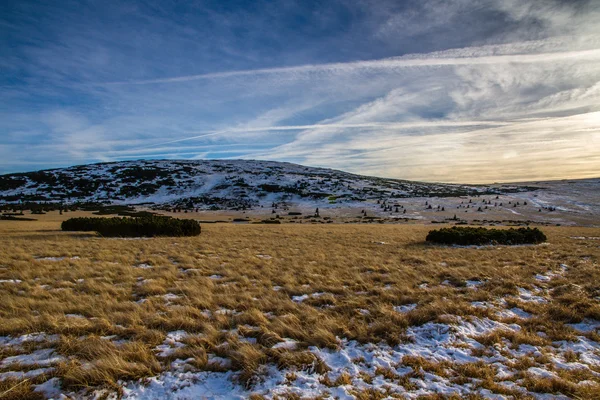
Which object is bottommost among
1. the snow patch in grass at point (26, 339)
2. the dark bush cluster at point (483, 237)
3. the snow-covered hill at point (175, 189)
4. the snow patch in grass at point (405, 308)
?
the dark bush cluster at point (483, 237)

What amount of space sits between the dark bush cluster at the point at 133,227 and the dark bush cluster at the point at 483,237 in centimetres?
1745

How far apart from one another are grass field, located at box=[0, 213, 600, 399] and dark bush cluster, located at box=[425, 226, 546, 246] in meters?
7.69

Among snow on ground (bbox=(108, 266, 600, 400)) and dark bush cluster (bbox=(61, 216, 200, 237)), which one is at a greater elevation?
dark bush cluster (bbox=(61, 216, 200, 237))

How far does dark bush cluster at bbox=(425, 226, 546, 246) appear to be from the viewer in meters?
18.1

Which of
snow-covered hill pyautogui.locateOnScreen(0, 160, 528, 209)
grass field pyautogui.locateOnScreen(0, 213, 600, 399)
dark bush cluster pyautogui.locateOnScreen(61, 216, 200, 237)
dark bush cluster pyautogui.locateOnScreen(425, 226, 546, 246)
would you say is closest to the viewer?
Result: grass field pyautogui.locateOnScreen(0, 213, 600, 399)

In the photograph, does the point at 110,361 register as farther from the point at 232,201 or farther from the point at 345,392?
the point at 232,201

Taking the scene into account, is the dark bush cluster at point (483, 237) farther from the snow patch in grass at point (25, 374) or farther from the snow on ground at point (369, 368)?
the snow patch in grass at point (25, 374)

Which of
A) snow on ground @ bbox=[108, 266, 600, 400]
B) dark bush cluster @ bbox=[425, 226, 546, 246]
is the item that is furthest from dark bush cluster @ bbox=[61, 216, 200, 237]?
dark bush cluster @ bbox=[425, 226, 546, 246]

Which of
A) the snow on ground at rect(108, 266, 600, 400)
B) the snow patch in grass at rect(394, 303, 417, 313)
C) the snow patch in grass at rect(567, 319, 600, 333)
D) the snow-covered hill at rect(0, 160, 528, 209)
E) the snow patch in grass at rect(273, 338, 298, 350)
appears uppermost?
the snow-covered hill at rect(0, 160, 528, 209)

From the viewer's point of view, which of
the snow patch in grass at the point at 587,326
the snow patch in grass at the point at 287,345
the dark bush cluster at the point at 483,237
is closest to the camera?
the snow patch in grass at the point at 287,345

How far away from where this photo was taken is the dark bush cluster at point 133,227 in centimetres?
1980

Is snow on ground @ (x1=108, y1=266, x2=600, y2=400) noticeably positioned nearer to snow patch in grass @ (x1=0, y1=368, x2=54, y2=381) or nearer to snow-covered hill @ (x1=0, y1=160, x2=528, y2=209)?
snow patch in grass @ (x1=0, y1=368, x2=54, y2=381)

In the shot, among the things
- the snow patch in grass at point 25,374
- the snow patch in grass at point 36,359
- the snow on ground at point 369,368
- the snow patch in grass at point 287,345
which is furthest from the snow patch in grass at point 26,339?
the snow patch in grass at point 287,345

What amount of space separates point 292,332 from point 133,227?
61.4 ft
